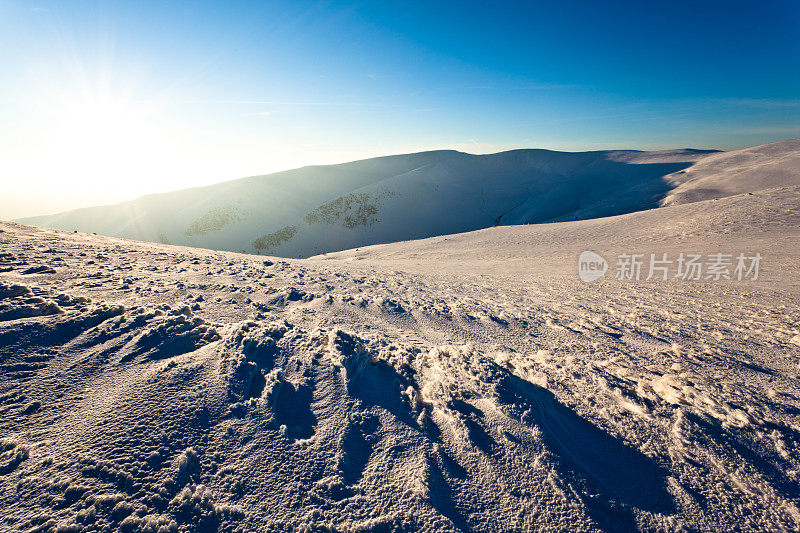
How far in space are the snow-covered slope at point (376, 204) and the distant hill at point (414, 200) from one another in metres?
0.18

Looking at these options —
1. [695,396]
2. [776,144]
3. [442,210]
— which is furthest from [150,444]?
[776,144]

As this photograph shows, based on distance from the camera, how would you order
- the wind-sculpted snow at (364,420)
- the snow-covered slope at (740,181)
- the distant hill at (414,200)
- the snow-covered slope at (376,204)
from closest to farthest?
the wind-sculpted snow at (364,420), the snow-covered slope at (740,181), the distant hill at (414,200), the snow-covered slope at (376,204)

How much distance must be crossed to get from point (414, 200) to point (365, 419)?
143 ft

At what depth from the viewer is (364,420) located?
227 centimetres

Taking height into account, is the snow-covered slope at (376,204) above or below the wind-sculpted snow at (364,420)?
above

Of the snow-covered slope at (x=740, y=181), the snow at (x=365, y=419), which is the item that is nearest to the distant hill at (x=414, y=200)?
the snow-covered slope at (x=740, y=181)

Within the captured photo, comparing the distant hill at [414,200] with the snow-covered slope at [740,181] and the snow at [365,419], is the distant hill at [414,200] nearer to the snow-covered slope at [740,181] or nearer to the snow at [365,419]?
the snow-covered slope at [740,181]

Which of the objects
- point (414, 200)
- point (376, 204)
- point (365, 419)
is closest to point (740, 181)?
point (414, 200)

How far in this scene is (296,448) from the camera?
1.98 m

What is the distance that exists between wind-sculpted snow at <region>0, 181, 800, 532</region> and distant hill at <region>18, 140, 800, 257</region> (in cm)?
2794

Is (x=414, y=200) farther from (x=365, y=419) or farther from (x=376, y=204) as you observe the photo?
(x=365, y=419)

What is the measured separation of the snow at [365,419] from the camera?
5.44ft

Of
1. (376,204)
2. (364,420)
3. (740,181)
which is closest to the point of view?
(364,420)

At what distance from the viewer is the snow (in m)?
1.66
